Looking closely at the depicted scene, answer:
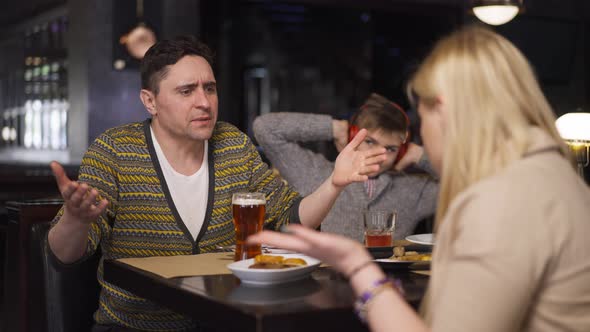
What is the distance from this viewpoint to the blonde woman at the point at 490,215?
105cm

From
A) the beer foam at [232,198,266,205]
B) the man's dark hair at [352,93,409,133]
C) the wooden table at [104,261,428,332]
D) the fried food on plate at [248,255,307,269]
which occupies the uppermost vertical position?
the man's dark hair at [352,93,409,133]

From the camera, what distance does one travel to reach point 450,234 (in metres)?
1.14

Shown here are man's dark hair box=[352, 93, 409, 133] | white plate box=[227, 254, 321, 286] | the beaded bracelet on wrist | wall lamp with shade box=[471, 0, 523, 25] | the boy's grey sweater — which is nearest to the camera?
the beaded bracelet on wrist

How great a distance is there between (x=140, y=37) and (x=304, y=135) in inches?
137

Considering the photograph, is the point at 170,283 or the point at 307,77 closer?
the point at 170,283

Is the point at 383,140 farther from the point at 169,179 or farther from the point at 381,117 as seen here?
the point at 169,179

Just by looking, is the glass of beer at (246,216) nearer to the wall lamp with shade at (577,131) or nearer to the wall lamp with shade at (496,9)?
the wall lamp with shade at (577,131)

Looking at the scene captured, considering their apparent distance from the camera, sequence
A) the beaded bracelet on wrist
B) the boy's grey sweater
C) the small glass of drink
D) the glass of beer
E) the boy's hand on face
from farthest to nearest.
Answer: the boy's grey sweater, the small glass of drink, the boy's hand on face, the glass of beer, the beaded bracelet on wrist

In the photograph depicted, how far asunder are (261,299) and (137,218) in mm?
839

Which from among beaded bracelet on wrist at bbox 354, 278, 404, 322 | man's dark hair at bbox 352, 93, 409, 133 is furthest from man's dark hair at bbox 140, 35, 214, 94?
beaded bracelet on wrist at bbox 354, 278, 404, 322

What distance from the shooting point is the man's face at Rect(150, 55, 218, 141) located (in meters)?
2.21

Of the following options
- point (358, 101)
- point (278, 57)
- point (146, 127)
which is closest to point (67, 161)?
point (278, 57)

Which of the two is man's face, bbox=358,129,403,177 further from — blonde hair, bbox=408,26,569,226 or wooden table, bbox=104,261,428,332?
blonde hair, bbox=408,26,569,226

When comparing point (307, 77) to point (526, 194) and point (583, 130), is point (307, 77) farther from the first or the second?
point (526, 194)
